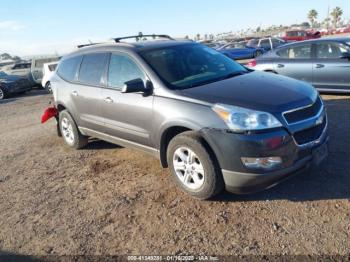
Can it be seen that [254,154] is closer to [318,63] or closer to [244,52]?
[318,63]

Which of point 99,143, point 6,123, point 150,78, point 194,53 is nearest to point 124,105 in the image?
point 150,78

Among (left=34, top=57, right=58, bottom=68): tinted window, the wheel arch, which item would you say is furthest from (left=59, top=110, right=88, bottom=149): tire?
(left=34, top=57, right=58, bottom=68): tinted window

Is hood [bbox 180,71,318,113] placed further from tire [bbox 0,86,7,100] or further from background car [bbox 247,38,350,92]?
tire [bbox 0,86,7,100]

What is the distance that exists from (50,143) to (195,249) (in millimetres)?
5035

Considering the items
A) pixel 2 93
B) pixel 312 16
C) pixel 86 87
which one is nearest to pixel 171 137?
pixel 86 87

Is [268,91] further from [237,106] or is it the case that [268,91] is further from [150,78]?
[150,78]

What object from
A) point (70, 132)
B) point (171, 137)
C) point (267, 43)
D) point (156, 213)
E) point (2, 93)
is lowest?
point (156, 213)

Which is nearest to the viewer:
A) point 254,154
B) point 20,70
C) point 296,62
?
point 254,154

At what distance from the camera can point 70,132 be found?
6719 mm

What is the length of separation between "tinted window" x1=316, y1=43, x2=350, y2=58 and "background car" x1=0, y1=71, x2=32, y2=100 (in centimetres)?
1429

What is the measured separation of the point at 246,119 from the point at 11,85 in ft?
53.7

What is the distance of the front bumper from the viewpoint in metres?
3.56

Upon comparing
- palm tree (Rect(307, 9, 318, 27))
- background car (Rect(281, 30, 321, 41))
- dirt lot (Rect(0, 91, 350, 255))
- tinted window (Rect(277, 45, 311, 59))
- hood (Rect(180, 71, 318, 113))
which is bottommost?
dirt lot (Rect(0, 91, 350, 255))

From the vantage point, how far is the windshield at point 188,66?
4.55 metres
